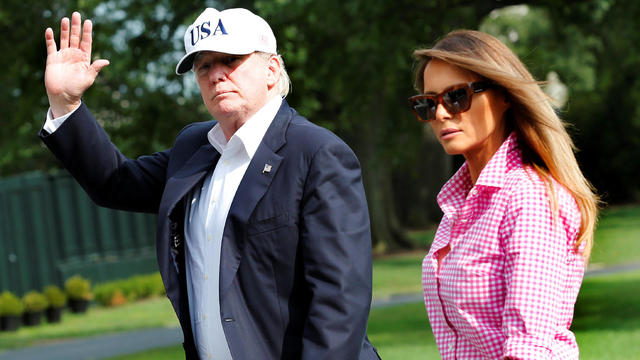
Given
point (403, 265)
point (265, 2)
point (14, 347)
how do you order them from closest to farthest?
point (265, 2) → point (14, 347) → point (403, 265)

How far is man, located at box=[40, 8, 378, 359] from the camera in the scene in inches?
108

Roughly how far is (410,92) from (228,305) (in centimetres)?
1002

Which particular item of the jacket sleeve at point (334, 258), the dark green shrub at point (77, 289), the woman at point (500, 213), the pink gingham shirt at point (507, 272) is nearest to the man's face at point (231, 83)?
the jacket sleeve at point (334, 258)

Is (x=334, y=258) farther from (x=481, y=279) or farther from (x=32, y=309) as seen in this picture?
(x=32, y=309)

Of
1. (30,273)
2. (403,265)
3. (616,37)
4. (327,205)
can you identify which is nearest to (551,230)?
(327,205)

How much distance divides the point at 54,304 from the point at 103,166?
1485 centimetres

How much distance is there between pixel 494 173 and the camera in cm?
249

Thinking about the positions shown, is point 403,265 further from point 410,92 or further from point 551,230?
point 551,230

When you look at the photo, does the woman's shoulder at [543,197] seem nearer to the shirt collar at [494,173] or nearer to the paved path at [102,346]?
the shirt collar at [494,173]

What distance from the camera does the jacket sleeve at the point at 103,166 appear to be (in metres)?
3.13

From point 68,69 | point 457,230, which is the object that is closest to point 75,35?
point 68,69

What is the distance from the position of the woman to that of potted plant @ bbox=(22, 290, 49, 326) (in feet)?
49.9

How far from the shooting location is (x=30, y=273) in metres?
18.7

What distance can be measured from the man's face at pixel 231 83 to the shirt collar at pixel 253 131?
0.03 metres
